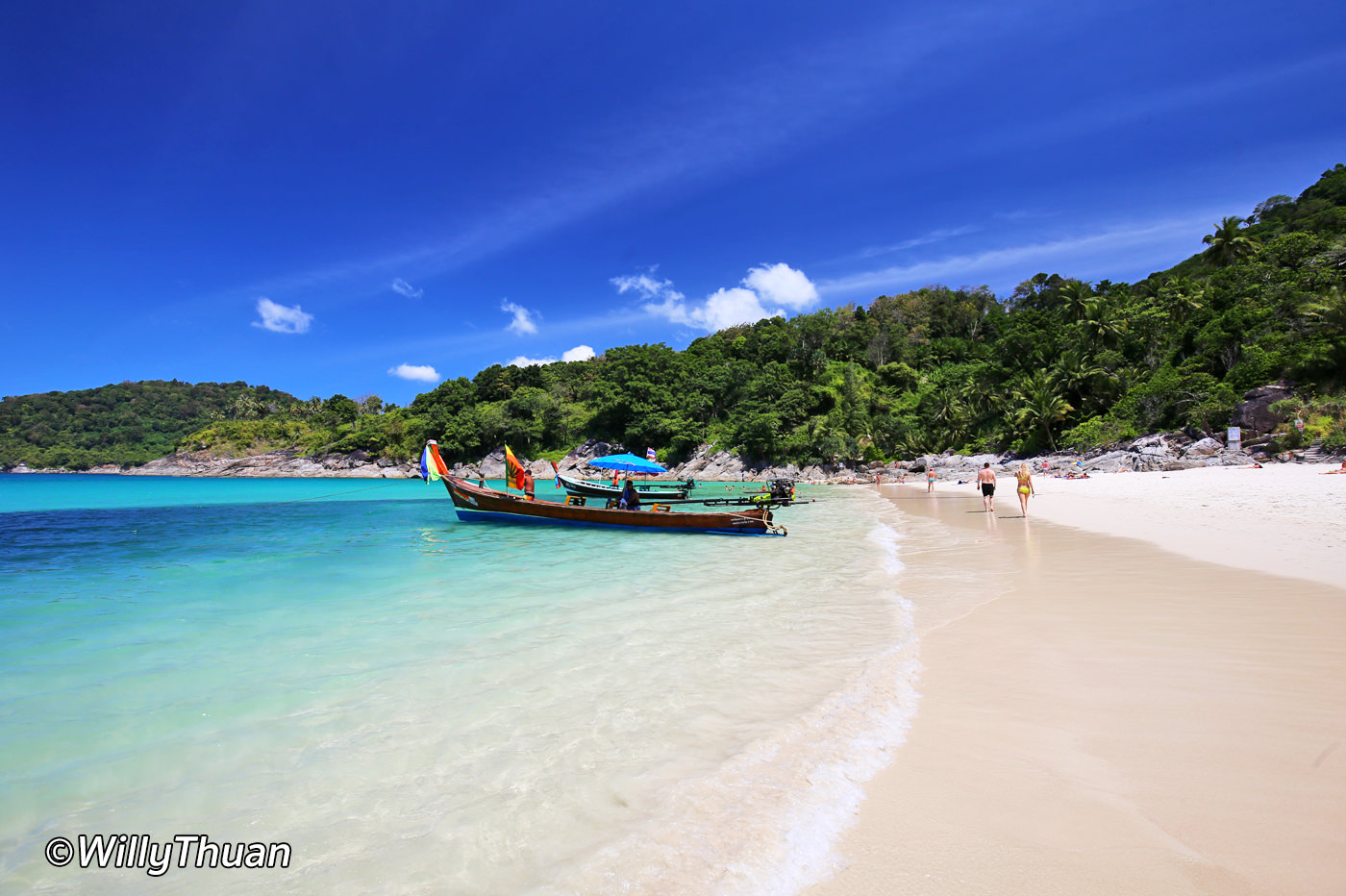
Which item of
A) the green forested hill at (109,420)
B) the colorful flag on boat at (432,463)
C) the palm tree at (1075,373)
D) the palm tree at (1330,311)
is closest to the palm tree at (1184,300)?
the palm tree at (1075,373)

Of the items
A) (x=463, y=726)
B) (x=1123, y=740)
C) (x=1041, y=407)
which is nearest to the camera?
(x=1123, y=740)

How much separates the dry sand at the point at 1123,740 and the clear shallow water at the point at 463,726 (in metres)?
0.33

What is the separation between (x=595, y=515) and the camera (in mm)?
17281

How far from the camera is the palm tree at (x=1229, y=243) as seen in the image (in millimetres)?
43219

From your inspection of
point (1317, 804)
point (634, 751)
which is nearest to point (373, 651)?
point (634, 751)

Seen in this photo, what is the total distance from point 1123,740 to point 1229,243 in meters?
59.2

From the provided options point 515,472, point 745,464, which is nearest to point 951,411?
point 745,464

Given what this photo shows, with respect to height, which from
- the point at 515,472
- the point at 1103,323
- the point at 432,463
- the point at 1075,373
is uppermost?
the point at 1103,323

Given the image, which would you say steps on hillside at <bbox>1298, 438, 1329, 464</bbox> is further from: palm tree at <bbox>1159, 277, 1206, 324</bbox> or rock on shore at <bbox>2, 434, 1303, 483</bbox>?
palm tree at <bbox>1159, 277, 1206, 324</bbox>

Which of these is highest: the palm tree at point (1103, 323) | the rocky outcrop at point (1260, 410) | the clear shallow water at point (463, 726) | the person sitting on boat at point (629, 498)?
the palm tree at point (1103, 323)

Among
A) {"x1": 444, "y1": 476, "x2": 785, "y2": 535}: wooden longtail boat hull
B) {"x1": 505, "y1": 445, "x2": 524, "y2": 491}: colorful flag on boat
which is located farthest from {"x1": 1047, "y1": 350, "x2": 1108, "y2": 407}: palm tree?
{"x1": 505, "y1": 445, "x2": 524, "y2": 491}: colorful flag on boat

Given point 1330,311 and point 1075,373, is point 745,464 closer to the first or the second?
point 1075,373

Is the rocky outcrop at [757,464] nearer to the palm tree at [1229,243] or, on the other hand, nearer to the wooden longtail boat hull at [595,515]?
the wooden longtail boat hull at [595,515]

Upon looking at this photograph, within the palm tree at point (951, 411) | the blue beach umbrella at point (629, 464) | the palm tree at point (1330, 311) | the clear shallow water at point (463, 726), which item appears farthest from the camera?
the palm tree at point (951, 411)
